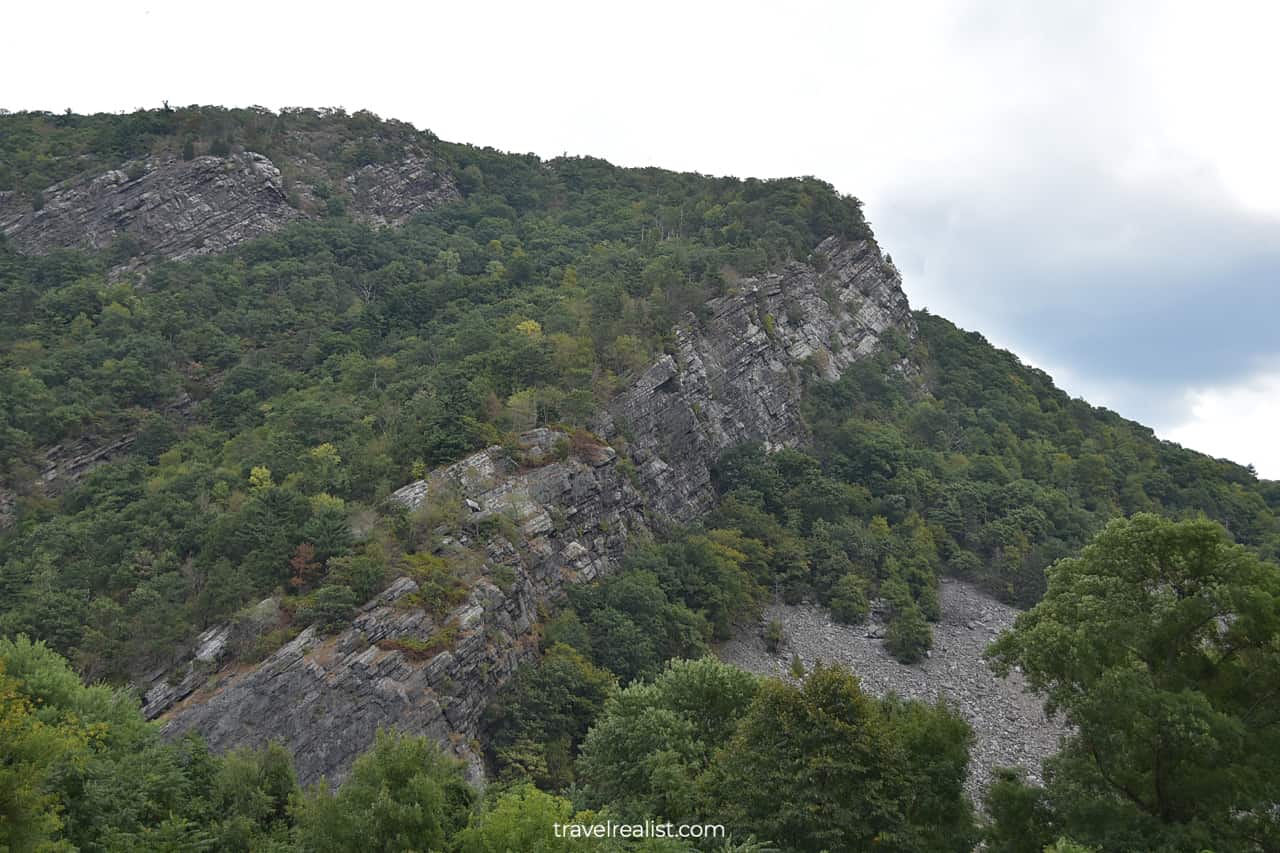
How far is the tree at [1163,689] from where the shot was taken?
54.0ft

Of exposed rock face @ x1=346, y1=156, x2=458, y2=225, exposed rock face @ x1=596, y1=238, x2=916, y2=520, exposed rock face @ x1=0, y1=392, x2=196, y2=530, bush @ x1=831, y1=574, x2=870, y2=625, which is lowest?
bush @ x1=831, y1=574, x2=870, y2=625

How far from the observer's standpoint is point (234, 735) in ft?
101

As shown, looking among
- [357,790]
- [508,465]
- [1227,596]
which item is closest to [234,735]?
[357,790]

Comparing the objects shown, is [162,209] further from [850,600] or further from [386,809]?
[386,809]

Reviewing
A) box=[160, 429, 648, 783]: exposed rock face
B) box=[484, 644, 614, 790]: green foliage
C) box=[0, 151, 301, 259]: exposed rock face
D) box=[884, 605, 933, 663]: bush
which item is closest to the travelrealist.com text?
box=[484, 644, 614, 790]: green foliage

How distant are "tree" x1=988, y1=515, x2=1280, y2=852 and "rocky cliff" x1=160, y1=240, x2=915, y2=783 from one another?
77.2 ft

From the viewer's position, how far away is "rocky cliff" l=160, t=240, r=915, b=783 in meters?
31.6

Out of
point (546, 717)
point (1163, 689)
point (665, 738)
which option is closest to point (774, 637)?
point (546, 717)

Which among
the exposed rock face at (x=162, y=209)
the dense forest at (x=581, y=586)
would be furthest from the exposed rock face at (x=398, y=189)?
the exposed rock face at (x=162, y=209)

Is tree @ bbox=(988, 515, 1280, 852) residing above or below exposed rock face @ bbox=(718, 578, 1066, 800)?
above

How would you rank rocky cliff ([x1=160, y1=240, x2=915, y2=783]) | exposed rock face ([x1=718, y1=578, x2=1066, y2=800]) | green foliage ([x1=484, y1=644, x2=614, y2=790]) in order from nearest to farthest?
rocky cliff ([x1=160, y1=240, x2=915, y2=783]) → green foliage ([x1=484, y1=644, x2=614, y2=790]) → exposed rock face ([x1=718, y1=578, x2=1066, y2=800])

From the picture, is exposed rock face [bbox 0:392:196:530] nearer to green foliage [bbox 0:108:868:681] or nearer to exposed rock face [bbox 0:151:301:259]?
green foliage [bbox 0:108:868:681]

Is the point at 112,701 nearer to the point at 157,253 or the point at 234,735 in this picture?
the point at 234,735

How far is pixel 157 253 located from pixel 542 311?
46341 mm
